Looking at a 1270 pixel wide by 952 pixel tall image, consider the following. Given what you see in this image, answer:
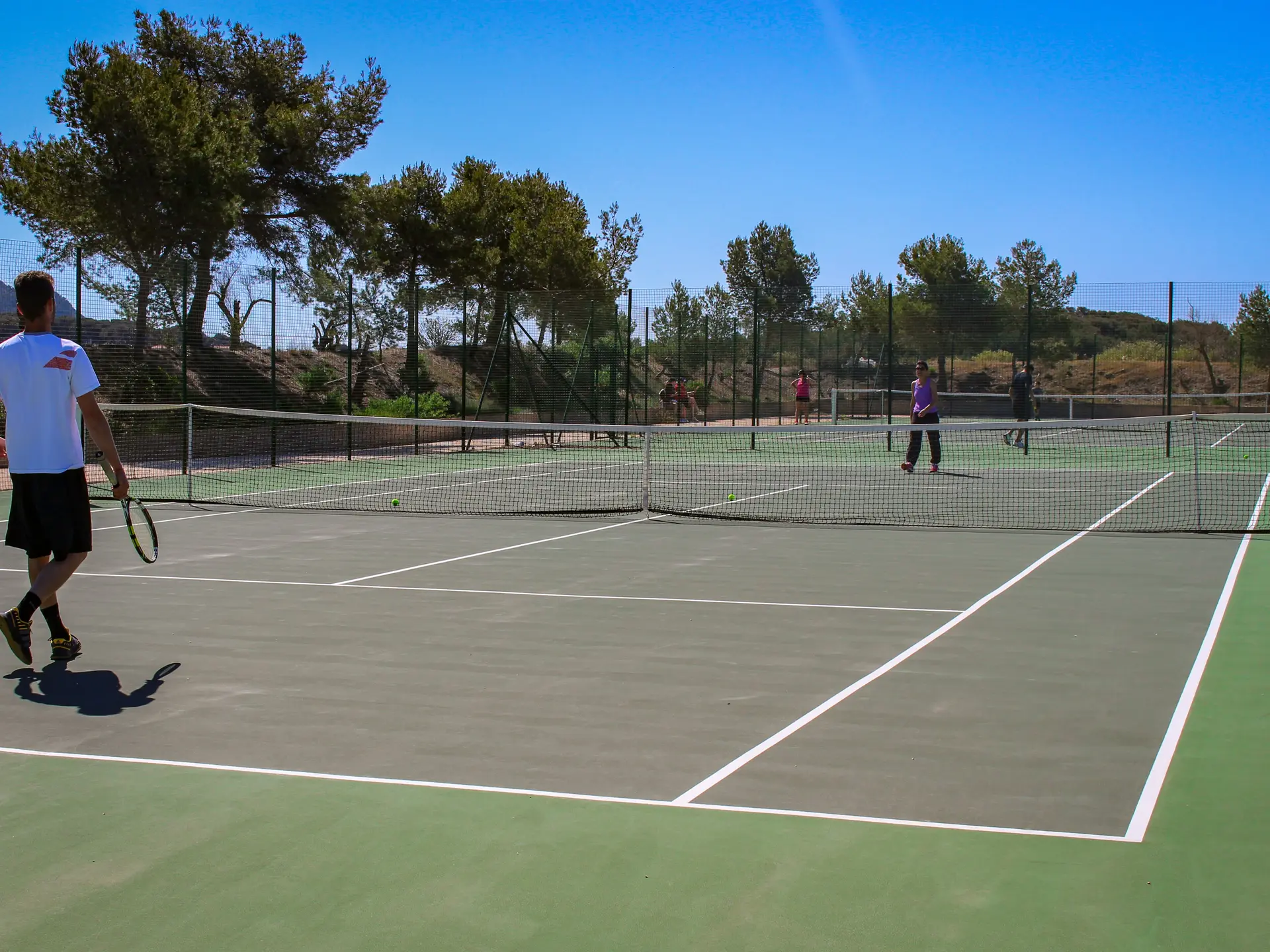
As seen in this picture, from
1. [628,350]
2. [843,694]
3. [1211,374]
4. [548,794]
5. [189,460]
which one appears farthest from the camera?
[1211,374]

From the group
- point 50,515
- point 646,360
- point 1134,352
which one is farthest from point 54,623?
point 1134,352

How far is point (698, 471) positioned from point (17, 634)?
13763 mm

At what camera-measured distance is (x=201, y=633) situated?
630 cm

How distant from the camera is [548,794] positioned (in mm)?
3805

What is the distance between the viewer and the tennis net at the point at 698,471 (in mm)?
12438

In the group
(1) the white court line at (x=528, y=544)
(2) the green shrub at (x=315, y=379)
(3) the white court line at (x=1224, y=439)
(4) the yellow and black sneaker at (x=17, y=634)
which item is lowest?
(1) the white court line at (x=528, y=544)

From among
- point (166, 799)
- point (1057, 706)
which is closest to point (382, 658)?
point (166, 799)

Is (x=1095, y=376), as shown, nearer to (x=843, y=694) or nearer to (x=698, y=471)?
(x=698, y=471)

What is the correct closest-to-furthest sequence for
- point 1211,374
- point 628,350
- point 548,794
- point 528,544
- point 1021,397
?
point 548,794 < point 528,544 < point 1021,397 < point 628,350 < point 1211,374

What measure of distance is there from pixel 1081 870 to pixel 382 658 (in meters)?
3.51

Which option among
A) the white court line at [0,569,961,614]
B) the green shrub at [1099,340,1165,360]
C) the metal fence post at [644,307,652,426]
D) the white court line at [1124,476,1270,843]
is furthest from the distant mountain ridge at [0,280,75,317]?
the green shrub at [1099,340,1165,360]

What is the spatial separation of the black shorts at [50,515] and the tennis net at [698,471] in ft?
22.3

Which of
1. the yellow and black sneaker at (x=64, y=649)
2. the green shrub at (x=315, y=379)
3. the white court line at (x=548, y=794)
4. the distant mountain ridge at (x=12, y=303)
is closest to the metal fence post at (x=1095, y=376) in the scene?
the green shrub at (x=315, y=379)

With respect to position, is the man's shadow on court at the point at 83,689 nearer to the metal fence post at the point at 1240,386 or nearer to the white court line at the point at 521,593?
the white court line at the point at 521,593
